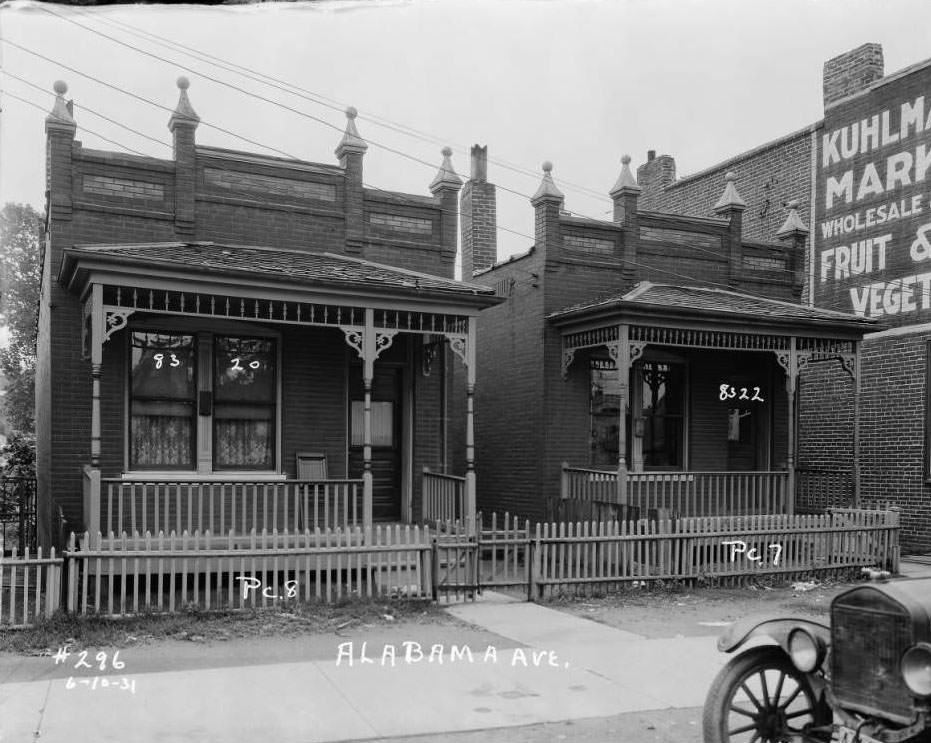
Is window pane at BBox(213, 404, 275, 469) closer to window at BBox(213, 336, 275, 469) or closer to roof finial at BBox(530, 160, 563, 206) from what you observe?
window at BBox(213, 336, 275, 469)

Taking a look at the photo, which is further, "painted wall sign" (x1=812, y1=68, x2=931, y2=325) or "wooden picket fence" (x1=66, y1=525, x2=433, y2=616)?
"painted wall sign" (x1=812, y1=68, x2=931, y2=325)

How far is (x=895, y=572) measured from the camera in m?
13.8

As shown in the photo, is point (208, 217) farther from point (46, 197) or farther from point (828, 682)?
point (828, 682)

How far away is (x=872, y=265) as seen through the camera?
17328 mm

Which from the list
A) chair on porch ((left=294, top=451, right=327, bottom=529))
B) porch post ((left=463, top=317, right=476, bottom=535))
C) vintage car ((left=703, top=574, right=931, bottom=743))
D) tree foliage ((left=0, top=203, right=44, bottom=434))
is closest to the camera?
vintage car ((left=703, top=574, right=931, bottom=743))

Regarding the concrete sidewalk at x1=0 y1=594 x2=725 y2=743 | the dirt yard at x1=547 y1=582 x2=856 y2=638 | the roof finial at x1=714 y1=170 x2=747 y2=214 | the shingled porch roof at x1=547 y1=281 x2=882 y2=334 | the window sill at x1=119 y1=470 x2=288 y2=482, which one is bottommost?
the dirt yard at x1=547 y1=582 x2=856 y2=638

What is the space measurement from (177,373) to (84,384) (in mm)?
1184

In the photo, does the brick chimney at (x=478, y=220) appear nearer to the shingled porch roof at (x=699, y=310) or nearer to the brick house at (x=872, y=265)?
the shingled porch roof at (x=699, y=310)

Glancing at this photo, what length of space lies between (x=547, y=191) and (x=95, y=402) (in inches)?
331

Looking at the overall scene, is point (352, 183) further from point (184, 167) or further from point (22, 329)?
point (22, 329)

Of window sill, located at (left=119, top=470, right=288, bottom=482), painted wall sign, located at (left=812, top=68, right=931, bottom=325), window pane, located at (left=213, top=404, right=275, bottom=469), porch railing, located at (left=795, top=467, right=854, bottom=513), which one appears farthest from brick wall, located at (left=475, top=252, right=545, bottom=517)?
painted wall sign, located at (left=812, top=68, right=931, bottom=325)

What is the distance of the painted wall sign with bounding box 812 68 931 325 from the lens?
1628 centimetres

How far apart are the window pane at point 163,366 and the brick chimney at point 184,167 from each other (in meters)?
1.49

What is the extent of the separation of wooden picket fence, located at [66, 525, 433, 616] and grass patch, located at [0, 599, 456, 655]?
16 cm
